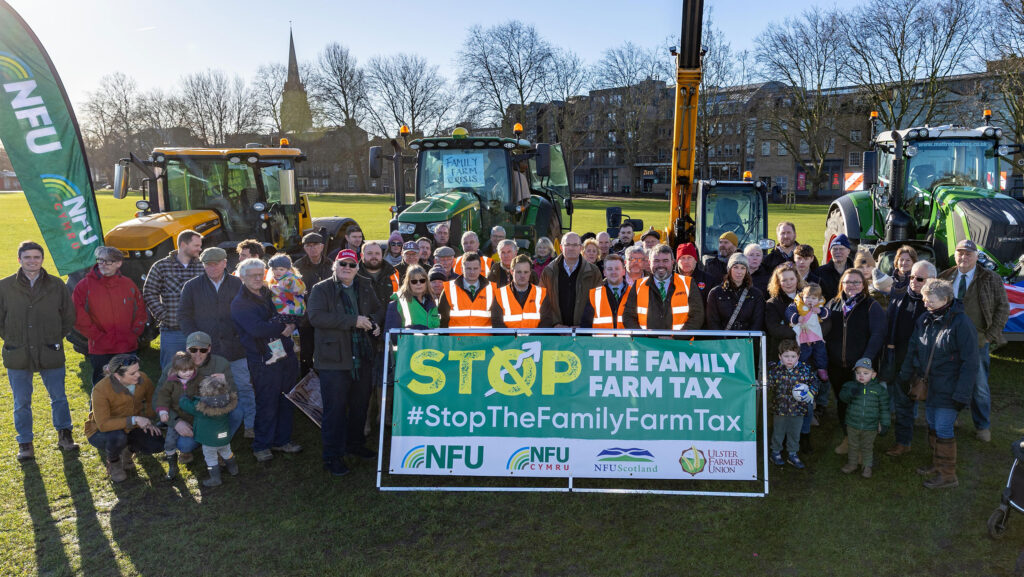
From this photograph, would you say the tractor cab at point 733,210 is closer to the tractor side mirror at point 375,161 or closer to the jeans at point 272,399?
the tractor side mirror at point 375,161

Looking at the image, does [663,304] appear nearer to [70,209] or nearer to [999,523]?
[999,523]

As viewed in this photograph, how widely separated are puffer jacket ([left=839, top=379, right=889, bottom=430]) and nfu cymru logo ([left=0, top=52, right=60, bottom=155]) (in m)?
8.07

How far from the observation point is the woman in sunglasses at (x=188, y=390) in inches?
195

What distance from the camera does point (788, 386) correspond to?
5102mm

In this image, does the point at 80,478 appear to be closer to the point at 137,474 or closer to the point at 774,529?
the point at 137,474

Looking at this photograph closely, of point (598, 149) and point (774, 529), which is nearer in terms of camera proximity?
point (774, 529)

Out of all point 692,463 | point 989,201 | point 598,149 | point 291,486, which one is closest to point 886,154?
point 989,201

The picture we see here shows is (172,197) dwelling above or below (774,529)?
above

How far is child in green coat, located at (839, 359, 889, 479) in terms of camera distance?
4996mm

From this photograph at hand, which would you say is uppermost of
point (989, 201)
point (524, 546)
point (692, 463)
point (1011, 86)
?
point (1011, 86)

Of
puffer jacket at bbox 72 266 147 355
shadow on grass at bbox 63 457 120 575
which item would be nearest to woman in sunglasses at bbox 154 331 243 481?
shadow on grass at bbox 63 457 120 575

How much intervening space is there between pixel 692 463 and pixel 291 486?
10.1 feet

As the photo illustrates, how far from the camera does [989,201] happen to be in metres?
8.63

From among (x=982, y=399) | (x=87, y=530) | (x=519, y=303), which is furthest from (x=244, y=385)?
(x=982, y=399)
